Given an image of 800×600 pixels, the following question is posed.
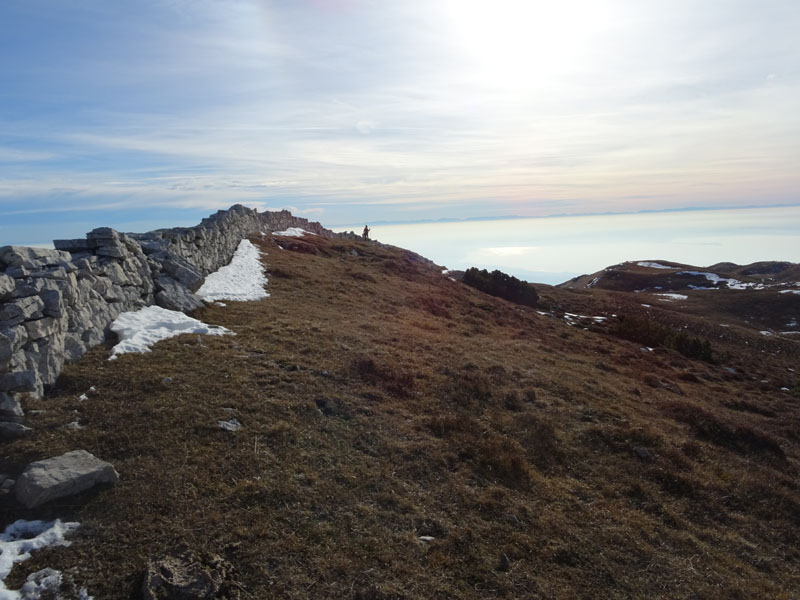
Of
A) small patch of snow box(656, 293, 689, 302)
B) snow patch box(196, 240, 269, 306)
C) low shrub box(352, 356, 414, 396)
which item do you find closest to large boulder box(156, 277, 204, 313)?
snow patch box(196, 240, 269, 306)

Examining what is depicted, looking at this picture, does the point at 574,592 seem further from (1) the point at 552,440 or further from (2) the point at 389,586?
(1) the point at 552,440

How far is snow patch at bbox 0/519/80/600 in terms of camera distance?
607 cm

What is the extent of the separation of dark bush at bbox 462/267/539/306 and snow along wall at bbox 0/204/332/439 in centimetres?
2933

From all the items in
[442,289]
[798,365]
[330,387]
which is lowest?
[798,365]

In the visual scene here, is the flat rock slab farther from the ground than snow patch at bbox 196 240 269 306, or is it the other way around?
snow patch at bbox 196 240 269 306

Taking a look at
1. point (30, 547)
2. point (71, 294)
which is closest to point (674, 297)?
point (71, 294)

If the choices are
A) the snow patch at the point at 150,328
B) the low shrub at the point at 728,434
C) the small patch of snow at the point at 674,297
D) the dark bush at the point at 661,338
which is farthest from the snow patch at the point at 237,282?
the small patch of snow at the point at 674,297

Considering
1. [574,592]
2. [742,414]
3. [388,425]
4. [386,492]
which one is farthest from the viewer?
[742,414]

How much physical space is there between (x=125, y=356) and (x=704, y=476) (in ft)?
55.1

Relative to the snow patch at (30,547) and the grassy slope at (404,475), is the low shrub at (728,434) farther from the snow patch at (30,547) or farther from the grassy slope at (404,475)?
the snow patch at (30,547)

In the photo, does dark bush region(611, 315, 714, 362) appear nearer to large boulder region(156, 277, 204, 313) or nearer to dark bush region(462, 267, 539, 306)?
dark bush region(462, 267, 539, 306)

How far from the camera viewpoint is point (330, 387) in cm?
1338

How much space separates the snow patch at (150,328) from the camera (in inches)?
544

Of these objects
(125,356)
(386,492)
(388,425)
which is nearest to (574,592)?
(386,492)
